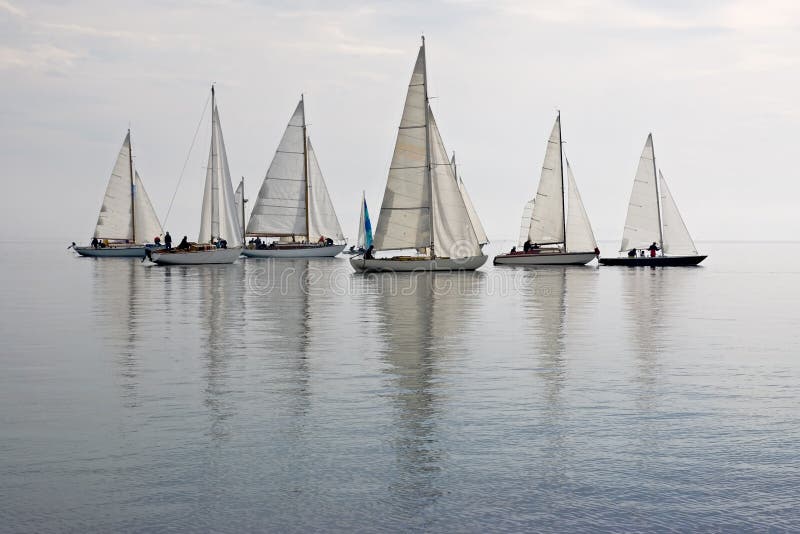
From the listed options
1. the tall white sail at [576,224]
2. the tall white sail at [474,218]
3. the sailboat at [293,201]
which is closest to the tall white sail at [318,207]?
the sailboat at [293,201]

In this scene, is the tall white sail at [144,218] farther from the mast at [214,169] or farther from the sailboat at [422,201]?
the sailboat at [422,201]

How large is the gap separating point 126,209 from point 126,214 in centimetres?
74

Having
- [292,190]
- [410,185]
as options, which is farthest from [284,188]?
[410,185]

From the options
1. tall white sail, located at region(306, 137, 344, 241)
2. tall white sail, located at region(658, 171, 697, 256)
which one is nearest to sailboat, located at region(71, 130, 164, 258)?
tall white sail, located at region(306, 137, 344, 241)

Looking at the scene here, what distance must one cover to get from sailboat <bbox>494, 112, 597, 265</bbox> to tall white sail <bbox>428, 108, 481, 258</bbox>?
46.8 ft

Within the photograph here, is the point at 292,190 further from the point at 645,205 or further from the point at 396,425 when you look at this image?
the point at 396,425

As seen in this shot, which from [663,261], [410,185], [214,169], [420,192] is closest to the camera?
[410,185]

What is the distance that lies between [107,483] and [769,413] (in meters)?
11.1

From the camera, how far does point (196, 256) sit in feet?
279

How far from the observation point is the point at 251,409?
16469 mm

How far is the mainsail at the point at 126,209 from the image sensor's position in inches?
4102

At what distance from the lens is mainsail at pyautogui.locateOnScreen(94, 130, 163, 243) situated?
104188 millimetres

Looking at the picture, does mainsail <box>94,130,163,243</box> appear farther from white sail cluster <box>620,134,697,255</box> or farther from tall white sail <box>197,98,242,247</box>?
white sail cluster <box>620,134,697,255</box>

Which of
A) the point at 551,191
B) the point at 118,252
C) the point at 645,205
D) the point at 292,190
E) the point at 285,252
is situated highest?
the point at 292,190
